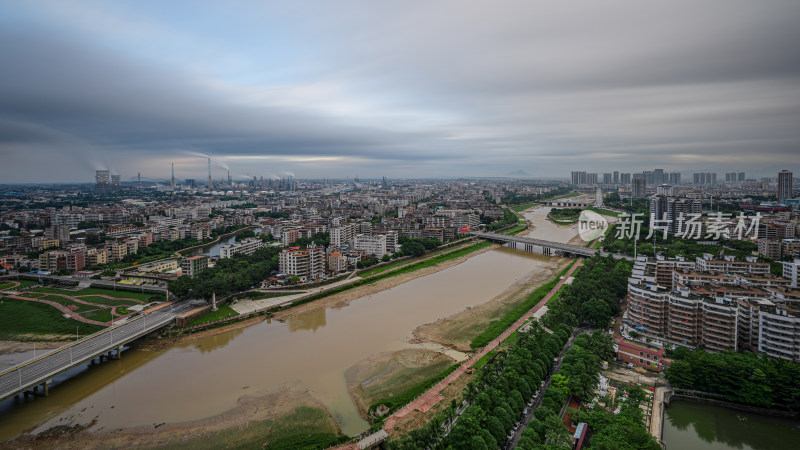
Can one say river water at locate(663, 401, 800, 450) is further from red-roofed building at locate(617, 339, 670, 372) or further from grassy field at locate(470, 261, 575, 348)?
grassy field at locate(470, 261, 575, 348)

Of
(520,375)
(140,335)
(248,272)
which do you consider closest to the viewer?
(520,375)

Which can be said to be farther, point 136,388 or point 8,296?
point 8,296

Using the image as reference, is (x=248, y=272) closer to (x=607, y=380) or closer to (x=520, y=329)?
(x=520, y=329)

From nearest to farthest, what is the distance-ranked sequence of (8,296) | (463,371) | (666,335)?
1. (463,371)
2. (666,335)
3. (8,296)

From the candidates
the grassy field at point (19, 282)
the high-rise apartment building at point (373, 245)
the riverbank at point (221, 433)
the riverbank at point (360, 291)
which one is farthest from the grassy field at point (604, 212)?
the grassy field at point (19, 282)

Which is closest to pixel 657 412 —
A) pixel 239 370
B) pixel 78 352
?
pixel 239 370

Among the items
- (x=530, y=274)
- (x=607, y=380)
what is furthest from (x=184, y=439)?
(x=530, y=274)

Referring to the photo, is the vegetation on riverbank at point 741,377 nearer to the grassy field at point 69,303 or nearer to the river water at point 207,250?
the grassy field at point 69,303

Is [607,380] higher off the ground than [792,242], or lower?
lower
